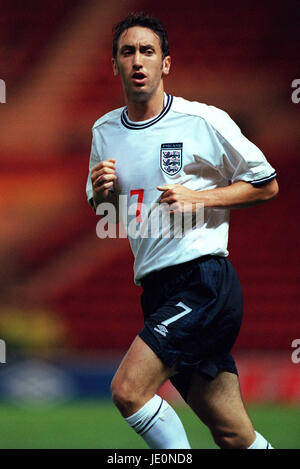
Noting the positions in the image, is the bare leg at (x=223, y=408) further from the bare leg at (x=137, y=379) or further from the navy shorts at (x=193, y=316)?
the bare leg at (x=137, y=379)

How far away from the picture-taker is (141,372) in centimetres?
274

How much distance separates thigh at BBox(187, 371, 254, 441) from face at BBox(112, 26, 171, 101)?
1.18m

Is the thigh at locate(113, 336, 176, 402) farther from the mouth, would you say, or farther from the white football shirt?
the mouth

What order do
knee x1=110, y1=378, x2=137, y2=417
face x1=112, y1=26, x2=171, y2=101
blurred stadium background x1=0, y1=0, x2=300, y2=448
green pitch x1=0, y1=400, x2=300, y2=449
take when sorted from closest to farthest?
knee x1=110, y1=378, x2=137, y2=417
face x1=112, y1=26, x2=171, y2=101
green pitch x1=0, y1=400, x2=300, y2=449
blurred stadium background x1=0, y1=0, x2=300, y2=448

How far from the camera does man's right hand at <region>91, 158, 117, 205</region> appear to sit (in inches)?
119

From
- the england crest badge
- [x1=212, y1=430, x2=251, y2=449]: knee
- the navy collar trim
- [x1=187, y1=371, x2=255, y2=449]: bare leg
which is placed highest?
the navy collar trim

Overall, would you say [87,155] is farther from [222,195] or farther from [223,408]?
[223,408]

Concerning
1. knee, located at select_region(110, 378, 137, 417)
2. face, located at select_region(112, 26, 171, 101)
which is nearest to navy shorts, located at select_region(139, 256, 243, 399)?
knee, located at select_region(110, 378, 137, 417)

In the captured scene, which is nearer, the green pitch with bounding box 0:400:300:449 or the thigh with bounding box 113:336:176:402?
the thigh with bounding box 113:336:176:402

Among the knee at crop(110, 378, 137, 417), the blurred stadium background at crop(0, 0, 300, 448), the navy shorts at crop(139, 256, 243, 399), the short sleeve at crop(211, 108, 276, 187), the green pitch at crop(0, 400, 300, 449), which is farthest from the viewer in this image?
the blurred stadium background at crop(0, 0, 300, 448)

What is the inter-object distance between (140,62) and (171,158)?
413 mm

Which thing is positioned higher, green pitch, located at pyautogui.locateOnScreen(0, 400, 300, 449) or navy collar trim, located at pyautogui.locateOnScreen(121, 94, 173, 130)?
navy collar trim, located at pyautogui.locateOnScreen(121, 94, 173, 130)

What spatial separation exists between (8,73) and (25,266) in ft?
6.82
